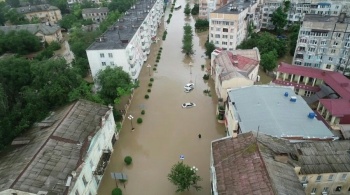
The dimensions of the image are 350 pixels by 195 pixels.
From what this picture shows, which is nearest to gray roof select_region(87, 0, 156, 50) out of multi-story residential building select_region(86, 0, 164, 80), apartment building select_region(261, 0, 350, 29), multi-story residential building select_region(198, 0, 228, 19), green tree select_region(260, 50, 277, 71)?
multi-story residential building select_region(86, 0, 164, 80)

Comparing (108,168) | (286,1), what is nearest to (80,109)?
(108,168)

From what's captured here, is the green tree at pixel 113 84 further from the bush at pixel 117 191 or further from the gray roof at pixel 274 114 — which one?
the gray roof at pixel 274 114

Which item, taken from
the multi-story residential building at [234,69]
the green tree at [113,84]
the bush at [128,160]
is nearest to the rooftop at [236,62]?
the multi-story residential building at [234,69]

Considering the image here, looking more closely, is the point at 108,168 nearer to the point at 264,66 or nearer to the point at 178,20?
the point at 264,66

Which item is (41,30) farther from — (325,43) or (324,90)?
(324,90)

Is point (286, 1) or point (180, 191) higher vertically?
point (286, 1)
